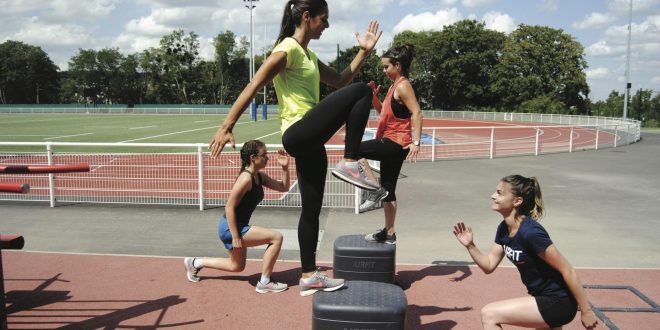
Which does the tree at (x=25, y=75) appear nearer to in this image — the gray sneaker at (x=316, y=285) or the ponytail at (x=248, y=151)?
the ponytail at (x=248, y=151)

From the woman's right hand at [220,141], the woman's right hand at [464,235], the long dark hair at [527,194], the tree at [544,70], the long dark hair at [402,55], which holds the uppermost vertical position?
the tree at [544,70]

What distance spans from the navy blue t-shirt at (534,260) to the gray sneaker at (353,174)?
1016mm

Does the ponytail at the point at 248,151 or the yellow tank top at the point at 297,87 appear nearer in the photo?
the yellow tank top at the point at 297,87

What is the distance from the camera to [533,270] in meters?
3.06

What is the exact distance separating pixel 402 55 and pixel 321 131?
1897mm

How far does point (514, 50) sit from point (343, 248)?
221 ft

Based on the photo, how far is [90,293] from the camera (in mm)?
4602

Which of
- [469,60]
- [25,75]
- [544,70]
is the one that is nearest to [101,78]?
[25,75]

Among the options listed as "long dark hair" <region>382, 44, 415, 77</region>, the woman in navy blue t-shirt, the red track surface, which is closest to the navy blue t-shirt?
the woman in navy blue t-shirt

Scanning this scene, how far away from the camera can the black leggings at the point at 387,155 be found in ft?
13.8

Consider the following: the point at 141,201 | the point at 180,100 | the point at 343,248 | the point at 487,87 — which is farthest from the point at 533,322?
the point at 180,100

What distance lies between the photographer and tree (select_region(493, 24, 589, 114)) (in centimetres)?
6181

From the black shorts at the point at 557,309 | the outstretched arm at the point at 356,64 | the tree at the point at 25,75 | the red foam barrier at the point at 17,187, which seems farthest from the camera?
the tree at the point at 25,75

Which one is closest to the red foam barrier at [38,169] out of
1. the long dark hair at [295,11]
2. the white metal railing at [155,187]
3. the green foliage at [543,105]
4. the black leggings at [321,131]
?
the black leggings at [321,131]
